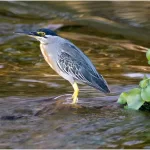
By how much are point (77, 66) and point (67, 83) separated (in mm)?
927

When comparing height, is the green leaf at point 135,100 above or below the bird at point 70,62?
below

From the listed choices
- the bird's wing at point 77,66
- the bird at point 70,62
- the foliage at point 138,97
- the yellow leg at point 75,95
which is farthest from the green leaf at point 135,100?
the yellow leg at point 75,95

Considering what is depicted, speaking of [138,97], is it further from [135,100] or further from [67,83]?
[67,83]

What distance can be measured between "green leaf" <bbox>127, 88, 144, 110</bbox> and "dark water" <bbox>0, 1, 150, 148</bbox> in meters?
0.08

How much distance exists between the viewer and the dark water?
588 centimetres

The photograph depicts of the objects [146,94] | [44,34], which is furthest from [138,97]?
[44,34]

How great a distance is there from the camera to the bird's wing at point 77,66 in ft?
22.9

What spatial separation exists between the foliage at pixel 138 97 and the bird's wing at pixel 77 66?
331mm

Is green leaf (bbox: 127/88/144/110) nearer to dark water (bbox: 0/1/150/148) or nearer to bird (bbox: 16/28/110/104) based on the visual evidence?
dark water (bbox: 0/1/150/148)

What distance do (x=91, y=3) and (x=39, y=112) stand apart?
681 cm

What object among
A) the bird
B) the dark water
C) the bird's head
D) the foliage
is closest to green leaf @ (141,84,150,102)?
the foliage

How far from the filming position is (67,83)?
800 cm

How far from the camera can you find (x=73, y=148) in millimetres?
5500

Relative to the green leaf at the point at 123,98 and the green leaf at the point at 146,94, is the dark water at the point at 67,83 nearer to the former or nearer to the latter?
the green leaf at the point at 123,98
